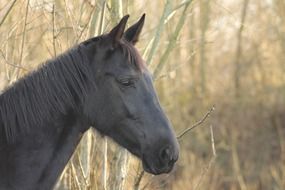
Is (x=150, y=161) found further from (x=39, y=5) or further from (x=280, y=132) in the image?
(x=280, y=132)

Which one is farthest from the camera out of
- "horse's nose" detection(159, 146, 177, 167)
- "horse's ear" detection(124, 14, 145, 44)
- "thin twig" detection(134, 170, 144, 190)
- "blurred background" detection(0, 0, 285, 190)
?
"blurred background" detection(0, 0, 285, 190)

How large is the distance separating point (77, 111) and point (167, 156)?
0.62 meters

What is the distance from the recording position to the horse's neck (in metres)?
4.55

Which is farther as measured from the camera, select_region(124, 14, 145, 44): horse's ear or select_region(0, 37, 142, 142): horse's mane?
select_region(124, 14, 145, 44): horse's ear

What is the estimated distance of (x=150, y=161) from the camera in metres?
4.59

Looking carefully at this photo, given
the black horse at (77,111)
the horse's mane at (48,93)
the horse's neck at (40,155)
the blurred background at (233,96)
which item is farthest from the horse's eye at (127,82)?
the blurred background at (233,96)

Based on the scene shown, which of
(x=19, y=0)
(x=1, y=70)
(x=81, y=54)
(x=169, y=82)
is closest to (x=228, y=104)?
(x=169, y=82)

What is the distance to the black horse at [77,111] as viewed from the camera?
15.0ft

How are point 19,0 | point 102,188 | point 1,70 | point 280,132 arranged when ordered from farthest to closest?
point 280,132 < point 1,70 < point 19,0 < point 102,188

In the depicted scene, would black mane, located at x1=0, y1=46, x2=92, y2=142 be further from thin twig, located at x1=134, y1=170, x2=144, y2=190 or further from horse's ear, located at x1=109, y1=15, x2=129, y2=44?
thin twig, located at x1=134, y1=170, x2=144, y2=190

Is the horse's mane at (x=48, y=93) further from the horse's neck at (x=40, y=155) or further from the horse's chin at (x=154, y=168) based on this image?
the horse's chin at (x=154, y=168)

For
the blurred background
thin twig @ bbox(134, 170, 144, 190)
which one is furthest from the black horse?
the blurred background

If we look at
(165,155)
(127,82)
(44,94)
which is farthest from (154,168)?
(44,94)

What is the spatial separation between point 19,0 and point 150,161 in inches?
127
